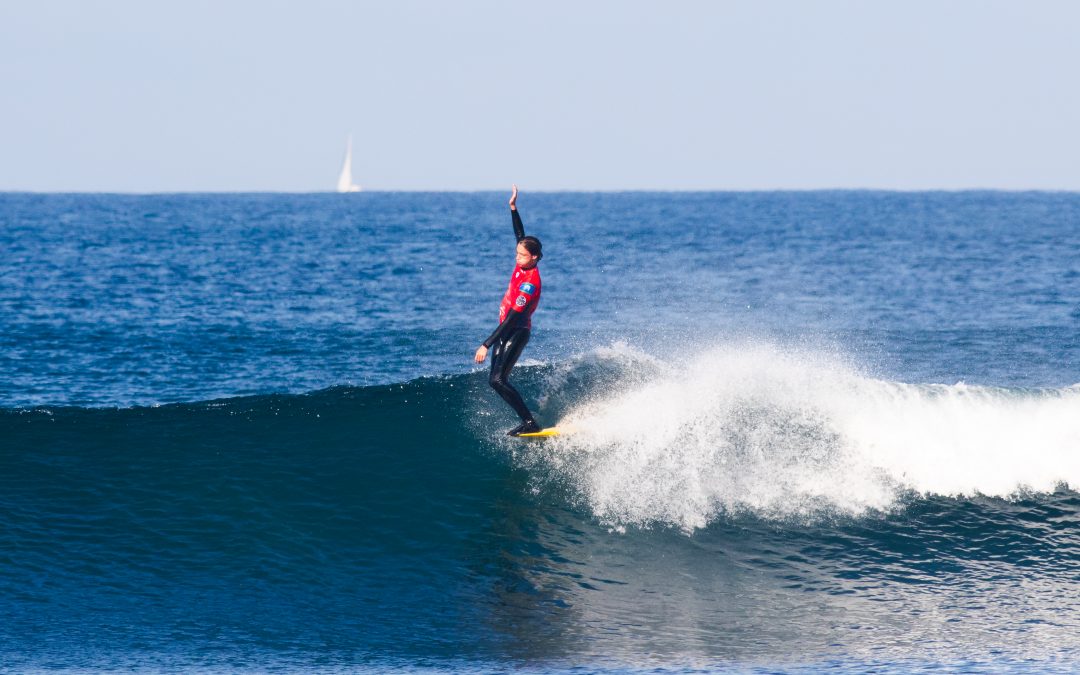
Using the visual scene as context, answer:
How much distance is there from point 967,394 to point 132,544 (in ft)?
32.6

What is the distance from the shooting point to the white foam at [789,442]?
12.2 meters

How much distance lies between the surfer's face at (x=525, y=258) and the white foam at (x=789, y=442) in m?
2.51

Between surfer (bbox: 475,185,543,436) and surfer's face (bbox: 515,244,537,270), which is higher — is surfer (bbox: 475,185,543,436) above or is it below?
below

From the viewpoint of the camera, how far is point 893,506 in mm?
12250

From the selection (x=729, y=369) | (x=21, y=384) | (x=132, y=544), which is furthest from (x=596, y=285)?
(x=132, y=544)

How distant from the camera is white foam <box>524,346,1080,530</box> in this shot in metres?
12.2

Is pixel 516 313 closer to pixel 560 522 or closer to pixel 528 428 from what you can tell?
pixel 528 428

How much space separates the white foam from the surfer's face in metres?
2.51

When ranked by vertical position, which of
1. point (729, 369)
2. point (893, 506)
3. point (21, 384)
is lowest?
point (21, 384)

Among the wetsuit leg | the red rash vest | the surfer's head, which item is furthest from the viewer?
the wetsuit leg

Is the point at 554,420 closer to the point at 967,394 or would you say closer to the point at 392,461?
the point at 392,461

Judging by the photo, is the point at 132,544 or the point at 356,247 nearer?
the point at 132,544

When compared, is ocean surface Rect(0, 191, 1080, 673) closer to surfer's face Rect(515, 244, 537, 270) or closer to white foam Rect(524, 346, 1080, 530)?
white foam Rect(524, 346, 1080, 530)

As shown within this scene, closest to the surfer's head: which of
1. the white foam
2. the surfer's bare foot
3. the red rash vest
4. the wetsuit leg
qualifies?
the red rash vest
